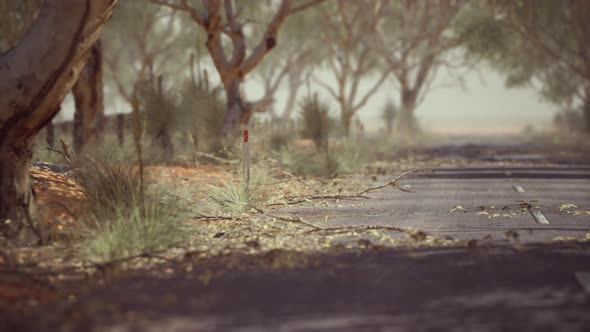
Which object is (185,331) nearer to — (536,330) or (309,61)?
(536,330)

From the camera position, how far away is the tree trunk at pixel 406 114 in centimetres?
4391

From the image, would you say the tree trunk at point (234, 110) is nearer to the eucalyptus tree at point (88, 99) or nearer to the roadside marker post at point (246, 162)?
the eucalyptus tree at point (88, 99)

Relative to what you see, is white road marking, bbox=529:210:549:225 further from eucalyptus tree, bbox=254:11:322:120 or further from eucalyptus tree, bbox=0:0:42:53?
eucalyptus tree, bbox=254:11:322:120

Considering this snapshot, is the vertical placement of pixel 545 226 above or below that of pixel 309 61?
below

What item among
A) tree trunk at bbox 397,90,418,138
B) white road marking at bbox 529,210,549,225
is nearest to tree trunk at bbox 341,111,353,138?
tree trunk at bbox 397,90,418,138

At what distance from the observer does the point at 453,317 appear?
5707 millimetres

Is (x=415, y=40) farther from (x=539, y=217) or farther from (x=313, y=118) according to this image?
(x=539, y=217)

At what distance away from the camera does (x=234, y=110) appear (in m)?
23.4

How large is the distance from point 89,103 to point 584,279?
1656cm

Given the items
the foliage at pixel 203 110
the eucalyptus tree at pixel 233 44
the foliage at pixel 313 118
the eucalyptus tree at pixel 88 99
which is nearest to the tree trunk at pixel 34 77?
the eucalyptus tree at pixel 88 99

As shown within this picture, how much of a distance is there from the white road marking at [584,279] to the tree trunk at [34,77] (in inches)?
217

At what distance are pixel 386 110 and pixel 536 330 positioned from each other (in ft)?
155

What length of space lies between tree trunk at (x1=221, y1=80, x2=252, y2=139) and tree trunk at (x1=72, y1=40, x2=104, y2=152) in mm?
3404

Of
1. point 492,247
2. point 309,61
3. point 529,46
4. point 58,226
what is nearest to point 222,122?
point 58,226
